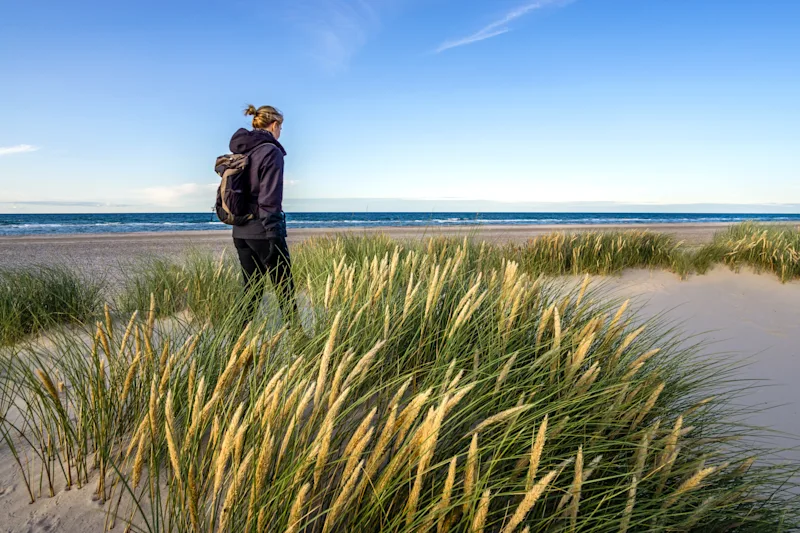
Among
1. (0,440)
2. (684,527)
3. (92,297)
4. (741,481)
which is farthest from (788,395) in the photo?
(92,297)

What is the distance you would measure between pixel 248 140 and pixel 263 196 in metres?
0.54

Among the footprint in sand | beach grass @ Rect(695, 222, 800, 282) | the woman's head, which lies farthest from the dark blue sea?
the footprint in sand

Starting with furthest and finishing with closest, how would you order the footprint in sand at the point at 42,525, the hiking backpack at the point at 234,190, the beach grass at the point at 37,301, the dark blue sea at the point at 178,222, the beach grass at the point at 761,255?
the dark blue sea at the point at 178,222 → the beach grass at the point at 761,255 → the hiking backpack at the point at 234,190 → the beach grass at the point at 37,301 → the footprint in sand at the point at 42,525

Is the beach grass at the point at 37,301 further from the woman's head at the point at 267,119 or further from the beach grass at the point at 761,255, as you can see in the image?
the beach grass at the point at 761,255

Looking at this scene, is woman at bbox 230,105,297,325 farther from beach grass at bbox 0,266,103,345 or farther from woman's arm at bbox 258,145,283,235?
beach grass at bbox 0,266,103,345

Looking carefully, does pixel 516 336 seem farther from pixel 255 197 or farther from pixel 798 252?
pixel 798 252

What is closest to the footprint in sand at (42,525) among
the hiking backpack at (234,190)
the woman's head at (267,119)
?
the hiking backpack at (234,190)

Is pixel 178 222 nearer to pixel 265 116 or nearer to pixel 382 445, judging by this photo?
pixel 265 116

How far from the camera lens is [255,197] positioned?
402 centimetres

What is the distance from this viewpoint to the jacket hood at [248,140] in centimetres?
391

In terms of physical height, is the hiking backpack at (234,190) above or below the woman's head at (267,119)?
below

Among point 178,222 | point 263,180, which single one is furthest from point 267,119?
point 178,222

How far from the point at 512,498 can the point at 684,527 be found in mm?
515

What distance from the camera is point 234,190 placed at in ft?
12.6
